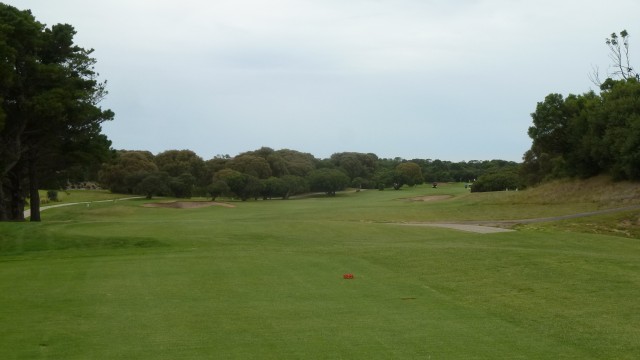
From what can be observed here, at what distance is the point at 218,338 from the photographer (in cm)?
915

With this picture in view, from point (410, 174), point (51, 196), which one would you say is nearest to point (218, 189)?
point (51, 196)

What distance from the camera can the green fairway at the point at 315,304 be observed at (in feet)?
28.5

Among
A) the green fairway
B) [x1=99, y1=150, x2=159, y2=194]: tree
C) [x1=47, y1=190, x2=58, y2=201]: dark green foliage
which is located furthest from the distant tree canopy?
[x1=99, y1=150, x2=159, y2=194]: tree

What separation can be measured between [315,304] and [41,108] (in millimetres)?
29596

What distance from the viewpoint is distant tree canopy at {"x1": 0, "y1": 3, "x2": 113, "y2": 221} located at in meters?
36.5

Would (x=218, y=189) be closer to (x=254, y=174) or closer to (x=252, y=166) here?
(x=254, y=174)

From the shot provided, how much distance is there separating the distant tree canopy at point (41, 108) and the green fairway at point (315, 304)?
14677 millimetres

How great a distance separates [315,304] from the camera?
1191cm

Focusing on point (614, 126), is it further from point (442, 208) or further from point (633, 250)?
point (633, 250)

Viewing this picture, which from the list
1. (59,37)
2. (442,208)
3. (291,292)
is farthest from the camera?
(442,208)

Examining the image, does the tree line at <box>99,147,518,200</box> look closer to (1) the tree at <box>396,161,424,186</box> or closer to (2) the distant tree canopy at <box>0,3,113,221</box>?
(1) the tree at <box>396,161,424,186</box>

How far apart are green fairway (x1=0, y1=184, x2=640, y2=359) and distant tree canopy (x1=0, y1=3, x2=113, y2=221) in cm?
1468

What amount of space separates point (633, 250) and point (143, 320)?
67.7 ft

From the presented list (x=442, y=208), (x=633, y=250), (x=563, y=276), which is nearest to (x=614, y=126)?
(x=442, y=208)
